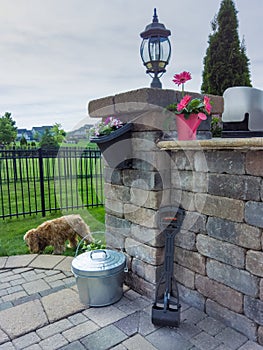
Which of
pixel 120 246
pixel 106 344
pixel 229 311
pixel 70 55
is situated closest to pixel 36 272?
pixel 120 246

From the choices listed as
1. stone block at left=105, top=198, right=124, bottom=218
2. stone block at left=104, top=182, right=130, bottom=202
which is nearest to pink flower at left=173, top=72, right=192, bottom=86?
stone block at left=104, top=182, right=130, bottom=202

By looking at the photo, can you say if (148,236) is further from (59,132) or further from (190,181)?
(59,132)

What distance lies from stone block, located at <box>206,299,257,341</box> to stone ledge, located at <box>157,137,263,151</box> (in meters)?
1.05

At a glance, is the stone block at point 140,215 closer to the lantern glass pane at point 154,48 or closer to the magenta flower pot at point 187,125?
the magenta flower pot at point 187,125

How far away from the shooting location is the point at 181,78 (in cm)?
185

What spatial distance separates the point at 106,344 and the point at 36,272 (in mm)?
1284

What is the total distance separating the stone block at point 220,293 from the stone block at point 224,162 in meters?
0.76

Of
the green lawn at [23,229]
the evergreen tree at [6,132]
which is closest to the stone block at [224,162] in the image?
the green lawn at [23,229]

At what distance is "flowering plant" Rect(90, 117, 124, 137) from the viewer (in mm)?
2031

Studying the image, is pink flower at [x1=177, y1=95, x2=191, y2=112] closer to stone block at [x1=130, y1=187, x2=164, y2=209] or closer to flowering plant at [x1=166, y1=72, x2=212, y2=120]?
flowering plant at [x1=166, y1=72, x2=212, y2=120]

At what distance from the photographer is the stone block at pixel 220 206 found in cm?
161

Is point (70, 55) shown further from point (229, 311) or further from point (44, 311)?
point (229, 311)

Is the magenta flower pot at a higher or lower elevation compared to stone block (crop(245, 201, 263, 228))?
higher

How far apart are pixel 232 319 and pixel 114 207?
1226mm
